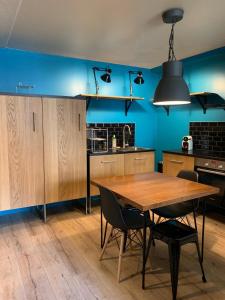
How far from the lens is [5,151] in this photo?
2.83m

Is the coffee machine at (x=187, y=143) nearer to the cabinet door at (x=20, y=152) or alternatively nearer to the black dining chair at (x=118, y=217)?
the black dining chair at (x=118, y=217)

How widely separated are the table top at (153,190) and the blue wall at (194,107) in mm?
1887

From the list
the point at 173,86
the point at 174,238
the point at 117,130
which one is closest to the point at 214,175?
the point at 173,86

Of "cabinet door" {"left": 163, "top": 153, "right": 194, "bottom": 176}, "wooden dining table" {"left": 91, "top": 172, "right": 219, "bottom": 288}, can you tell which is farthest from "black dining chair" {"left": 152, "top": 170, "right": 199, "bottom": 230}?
"cabinet door" {"left": 163, "top": 153, "right": 194, "bottom": 176}

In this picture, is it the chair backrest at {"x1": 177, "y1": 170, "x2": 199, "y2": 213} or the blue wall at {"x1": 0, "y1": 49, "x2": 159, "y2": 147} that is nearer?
the chair backrest at {"x1": 177, "y1": 170, "x2": 199, "y2": 213}

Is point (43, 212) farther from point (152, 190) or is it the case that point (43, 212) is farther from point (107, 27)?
point (107, 27)

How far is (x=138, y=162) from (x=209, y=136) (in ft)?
3.97

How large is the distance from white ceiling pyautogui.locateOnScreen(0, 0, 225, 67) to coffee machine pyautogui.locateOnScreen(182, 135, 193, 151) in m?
1.31

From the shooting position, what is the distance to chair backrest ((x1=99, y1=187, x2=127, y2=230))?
6.10ft

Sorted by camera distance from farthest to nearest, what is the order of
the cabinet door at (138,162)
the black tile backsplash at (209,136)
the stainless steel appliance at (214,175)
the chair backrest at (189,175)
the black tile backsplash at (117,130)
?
the black tile backsplash at (117,130), the cabinet door at (138,162), the black tile backsplash at (209,136), the stainless steel appliance at (214,175), the chair backrest at (189,175)

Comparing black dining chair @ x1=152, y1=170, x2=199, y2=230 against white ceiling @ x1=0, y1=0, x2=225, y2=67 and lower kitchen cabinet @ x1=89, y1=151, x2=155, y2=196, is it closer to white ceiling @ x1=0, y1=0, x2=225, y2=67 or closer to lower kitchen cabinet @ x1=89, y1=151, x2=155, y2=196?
lower kitchen cabinet @ x1=89, y1=151, x2=155, y2=196

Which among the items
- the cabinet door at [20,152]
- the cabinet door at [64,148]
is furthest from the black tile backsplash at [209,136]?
the cabinet door at [20,152]

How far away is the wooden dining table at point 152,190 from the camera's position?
5.63 ft

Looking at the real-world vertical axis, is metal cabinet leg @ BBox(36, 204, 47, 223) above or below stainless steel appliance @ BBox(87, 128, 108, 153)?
below
